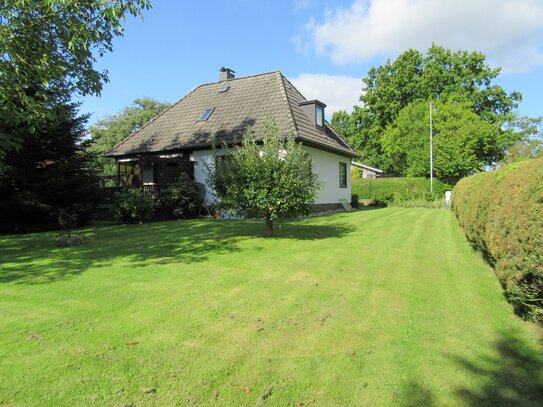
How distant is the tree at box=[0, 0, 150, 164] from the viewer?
8.49 meters

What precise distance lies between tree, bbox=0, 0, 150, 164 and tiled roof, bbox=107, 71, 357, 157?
7.34 metres

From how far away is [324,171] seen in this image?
64.2ft

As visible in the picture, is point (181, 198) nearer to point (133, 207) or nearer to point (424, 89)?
point (133, 207)

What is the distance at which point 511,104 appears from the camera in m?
44.2

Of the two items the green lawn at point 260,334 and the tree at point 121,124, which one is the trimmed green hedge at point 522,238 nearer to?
the green lawn at point 260,334

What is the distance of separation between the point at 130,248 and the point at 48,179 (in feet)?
21.6

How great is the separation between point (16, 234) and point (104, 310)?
10463mm

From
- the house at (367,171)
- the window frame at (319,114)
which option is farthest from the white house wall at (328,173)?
the house at (367,171)

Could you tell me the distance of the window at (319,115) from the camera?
62.5 ft

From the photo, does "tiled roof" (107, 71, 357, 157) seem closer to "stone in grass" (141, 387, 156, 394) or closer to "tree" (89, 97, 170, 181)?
"stone in grass" (141, 387, 156, 394)

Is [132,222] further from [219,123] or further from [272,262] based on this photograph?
[272,262]

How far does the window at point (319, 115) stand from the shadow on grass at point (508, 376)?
16.2 meters

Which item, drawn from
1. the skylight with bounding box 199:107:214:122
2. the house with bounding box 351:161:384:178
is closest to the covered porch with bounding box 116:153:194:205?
the skylight with bounding box 199:107:214:122

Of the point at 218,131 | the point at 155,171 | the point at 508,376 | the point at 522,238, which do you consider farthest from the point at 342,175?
the point at 508,376
